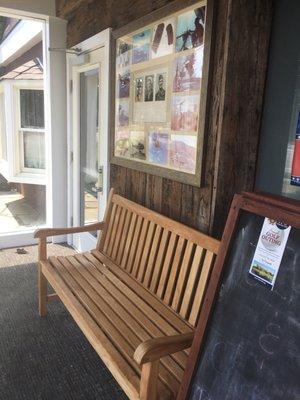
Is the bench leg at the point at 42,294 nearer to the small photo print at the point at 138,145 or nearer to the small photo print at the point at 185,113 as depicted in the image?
the small photo print at the point at 138,145

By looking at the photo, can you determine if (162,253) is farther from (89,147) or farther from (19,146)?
(19,146)

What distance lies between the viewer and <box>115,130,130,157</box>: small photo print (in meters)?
2.81

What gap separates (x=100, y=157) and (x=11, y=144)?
243 centimetres

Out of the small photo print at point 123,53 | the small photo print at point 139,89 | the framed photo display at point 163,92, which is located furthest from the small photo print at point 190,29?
the small photo print at point 123,53

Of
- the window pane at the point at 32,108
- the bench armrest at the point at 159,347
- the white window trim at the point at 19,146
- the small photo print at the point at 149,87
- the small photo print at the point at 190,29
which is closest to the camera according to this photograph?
the bench armrest at the point at 159,347

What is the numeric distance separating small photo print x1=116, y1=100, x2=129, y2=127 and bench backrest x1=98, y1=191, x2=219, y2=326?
1.97ft

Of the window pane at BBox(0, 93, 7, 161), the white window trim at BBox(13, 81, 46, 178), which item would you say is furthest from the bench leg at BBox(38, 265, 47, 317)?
the window pane at BBox(0, 93, 7, 161)

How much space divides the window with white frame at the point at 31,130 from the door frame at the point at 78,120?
784 mm

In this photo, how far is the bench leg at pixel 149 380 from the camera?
139 centimetres

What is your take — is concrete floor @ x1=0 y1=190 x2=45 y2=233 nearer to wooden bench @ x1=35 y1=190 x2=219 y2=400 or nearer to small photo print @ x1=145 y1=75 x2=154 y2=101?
wooden bench @ x1=35 y1=190 x2=219 y2=400

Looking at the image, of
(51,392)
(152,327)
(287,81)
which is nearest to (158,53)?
(287,81)

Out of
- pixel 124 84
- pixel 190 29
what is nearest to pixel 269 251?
pixel 190 29

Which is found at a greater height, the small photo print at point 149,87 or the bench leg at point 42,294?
the small photo print at point 149,87

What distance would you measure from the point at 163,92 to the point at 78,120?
69.7 inches
